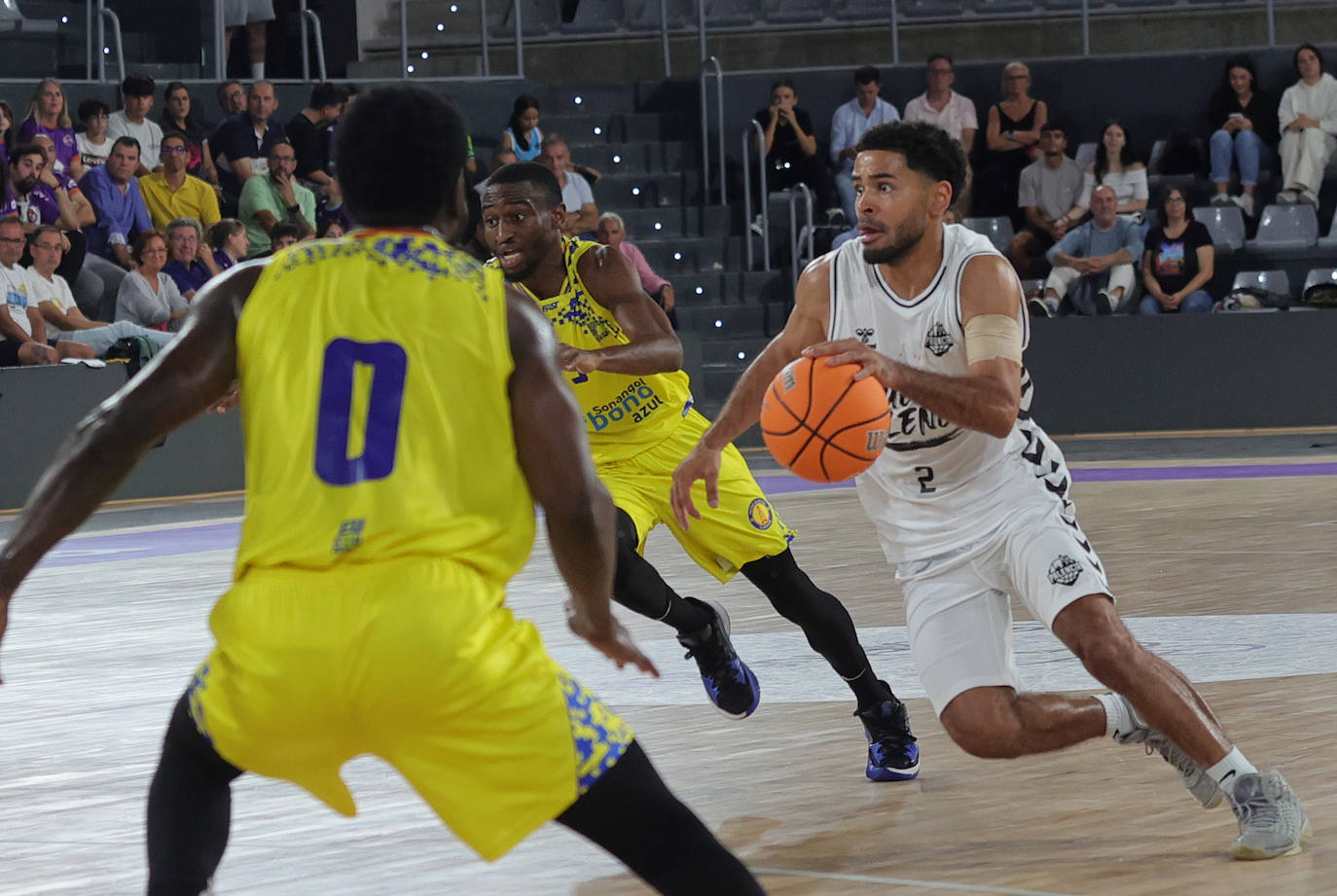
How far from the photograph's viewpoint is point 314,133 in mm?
15219

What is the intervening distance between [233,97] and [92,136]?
146 centimetres

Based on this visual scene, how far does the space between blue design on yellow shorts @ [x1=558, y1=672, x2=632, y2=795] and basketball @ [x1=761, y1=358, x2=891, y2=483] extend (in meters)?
1.76

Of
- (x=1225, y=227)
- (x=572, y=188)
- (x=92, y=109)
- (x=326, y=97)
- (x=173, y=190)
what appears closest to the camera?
(x=92, y=109)

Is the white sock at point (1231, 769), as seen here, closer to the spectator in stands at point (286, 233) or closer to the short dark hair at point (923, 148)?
the short dark hair at point (923, 148)

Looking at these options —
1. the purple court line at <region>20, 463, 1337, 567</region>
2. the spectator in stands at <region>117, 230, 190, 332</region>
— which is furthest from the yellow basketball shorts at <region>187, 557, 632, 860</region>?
the spectator in stands at <region>117, 230, 190, 332</region>

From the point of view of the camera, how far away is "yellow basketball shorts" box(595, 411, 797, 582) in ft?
18.0

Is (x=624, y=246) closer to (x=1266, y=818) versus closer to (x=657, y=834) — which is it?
(x=1266, y=818)

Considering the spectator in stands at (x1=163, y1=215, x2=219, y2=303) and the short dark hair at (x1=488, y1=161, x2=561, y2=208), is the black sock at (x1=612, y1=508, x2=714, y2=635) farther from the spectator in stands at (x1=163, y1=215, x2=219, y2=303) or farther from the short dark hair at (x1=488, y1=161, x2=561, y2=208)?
the spectator in stands at (x1=163, y1=215, x2=219, y2=303)

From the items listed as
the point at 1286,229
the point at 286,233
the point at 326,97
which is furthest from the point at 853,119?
the point at 286,233

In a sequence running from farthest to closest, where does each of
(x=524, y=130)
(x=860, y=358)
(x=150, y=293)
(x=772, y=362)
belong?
(x=524, y=130)
(x=150, y=293)
(x=772, y=362)
(x=860, y=358)

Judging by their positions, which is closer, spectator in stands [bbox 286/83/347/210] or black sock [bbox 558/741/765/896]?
→ black sock [bbox 558/741/765/896]

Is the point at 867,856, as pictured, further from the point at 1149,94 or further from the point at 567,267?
the point at 1149,94

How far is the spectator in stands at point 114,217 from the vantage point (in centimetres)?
1335

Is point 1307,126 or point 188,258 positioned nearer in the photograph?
point 188,258
